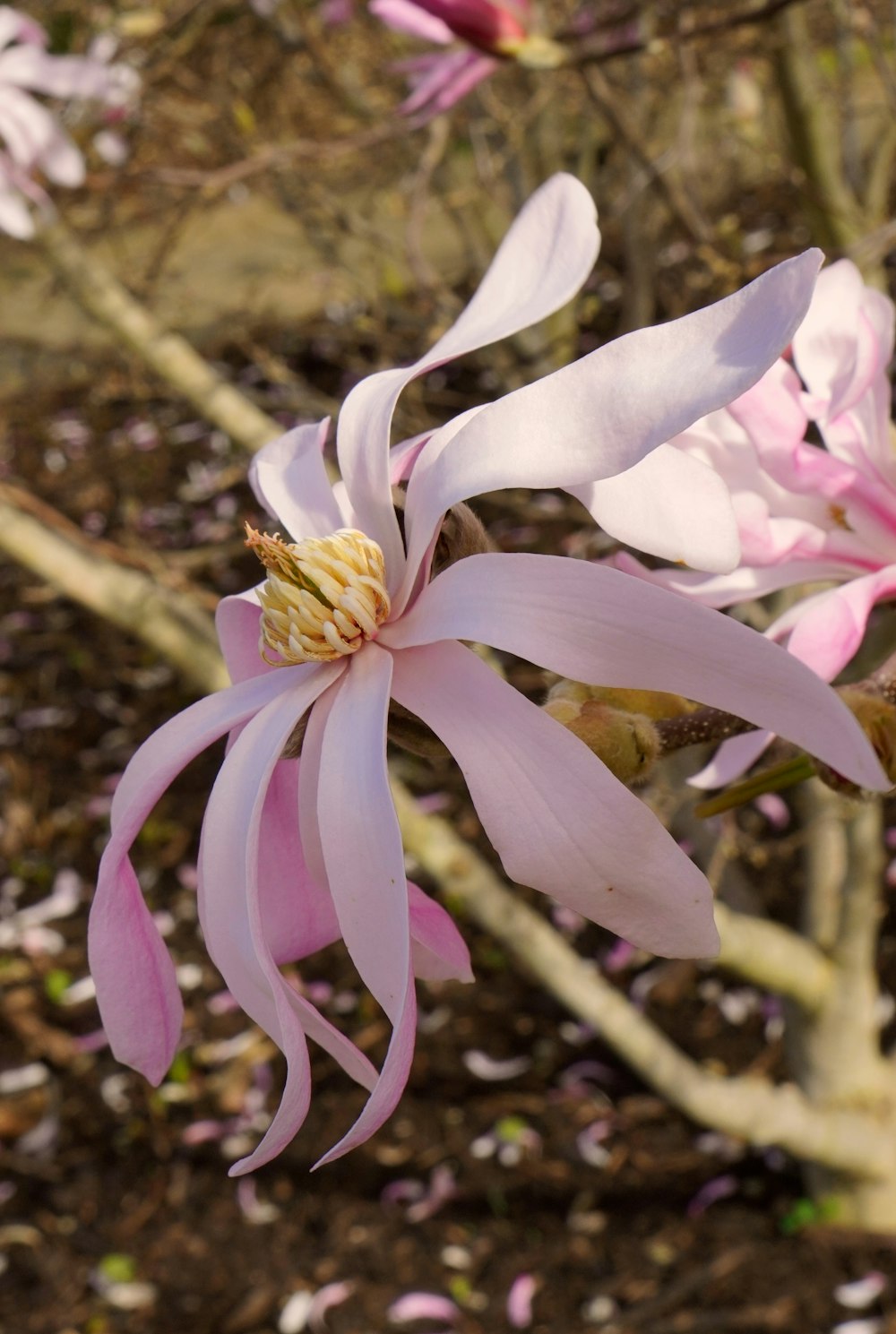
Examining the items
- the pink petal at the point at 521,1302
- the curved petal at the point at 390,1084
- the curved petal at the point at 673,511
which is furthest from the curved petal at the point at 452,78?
the pink petal at the point at 521,1302

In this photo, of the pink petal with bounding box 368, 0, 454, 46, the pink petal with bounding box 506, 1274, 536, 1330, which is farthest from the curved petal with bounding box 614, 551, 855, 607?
the pink petal with bounding box 506, 1274, 536, 1330

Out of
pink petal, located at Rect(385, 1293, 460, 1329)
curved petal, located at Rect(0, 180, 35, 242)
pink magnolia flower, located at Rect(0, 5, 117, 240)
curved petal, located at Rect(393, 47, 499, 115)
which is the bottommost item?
pink petal, located at Rect(385, 1293, 460, 1329)

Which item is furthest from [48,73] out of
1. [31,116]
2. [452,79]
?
[452,79]

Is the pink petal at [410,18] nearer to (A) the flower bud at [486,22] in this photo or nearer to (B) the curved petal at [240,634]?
(A) the flower bud at [486,22]

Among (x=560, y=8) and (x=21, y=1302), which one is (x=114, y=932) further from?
(x=21, y=1302)

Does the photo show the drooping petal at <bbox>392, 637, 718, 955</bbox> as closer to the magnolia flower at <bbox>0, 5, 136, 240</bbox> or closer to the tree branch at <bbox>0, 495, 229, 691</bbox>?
the tree branch at <bbox>0, 495, 229, 691</bbox>
